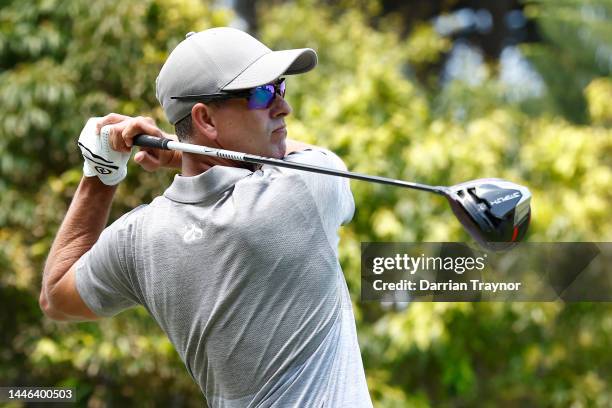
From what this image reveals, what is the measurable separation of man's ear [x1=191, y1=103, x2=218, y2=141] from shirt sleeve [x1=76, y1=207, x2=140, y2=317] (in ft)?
0.75

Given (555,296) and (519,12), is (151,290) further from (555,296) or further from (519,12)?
(519,12)

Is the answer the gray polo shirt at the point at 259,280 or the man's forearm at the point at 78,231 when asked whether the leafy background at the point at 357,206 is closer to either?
the man's forearm at the point at 78,231

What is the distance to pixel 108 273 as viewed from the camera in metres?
2.09

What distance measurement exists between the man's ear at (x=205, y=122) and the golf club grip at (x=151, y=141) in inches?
3.0

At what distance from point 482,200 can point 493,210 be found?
3 cm

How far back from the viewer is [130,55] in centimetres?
596

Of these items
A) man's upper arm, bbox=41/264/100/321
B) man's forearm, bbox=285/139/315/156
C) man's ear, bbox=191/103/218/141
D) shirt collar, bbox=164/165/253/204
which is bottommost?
man's upper arm, bbox=41/264/100/321

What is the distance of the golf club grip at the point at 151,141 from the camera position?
2.09m

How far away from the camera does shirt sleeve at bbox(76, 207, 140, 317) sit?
6.75 ft

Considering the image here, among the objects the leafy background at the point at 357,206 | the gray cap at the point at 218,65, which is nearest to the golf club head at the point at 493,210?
the gray cap at the point at 218,65

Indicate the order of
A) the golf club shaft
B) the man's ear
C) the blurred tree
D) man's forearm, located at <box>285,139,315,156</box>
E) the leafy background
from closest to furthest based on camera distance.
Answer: the golf club shaft < the man's ear < man's forearm, located at <box>285,139,315,156</box> < the leafy background < the blurred tree

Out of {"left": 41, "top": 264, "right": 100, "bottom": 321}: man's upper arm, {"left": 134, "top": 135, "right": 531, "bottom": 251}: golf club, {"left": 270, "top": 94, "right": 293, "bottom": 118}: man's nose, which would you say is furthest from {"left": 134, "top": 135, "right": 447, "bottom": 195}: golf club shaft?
{"left": 41, "top": 264, "right": 100, "bottom": 321}: man's upper arm

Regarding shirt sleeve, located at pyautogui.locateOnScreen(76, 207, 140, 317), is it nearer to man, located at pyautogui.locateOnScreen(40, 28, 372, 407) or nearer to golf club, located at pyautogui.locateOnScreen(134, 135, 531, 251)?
man, located at pyautogui.locateOnScreen(40, 28, 372, 407)

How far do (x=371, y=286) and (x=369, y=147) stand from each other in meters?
1.35
